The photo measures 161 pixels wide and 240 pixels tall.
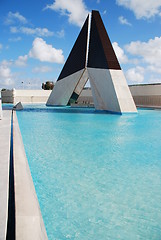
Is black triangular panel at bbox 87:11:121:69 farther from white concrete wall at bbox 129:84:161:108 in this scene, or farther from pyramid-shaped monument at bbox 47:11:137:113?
white concrete wall at bbox 129:84:161:108

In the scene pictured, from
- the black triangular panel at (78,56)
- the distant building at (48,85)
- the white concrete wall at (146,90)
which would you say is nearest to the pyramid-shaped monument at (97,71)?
the black triangular panel at (78,56)

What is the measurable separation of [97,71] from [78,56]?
3.97m

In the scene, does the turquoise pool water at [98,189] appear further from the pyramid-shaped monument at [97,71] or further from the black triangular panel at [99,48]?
the black triangular panel at [99,48]

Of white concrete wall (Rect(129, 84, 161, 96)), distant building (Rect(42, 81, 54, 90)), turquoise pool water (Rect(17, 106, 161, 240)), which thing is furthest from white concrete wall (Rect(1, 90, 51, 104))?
turquoise pool water (Rect(17, 106, 161, 240))

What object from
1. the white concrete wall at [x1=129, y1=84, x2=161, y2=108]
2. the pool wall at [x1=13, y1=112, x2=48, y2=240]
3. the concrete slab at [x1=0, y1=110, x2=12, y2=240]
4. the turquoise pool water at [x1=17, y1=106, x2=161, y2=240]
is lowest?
the turquoise pool water at [x1=17, y1=106, x2=161, y2=240]

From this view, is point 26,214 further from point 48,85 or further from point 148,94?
point 48,85

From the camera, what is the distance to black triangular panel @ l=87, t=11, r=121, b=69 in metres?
15.8

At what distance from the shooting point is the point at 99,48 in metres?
16.7

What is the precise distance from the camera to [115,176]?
11.9 ft

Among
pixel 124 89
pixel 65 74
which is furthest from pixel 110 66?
pixel 65 74

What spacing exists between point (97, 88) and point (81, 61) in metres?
3.52

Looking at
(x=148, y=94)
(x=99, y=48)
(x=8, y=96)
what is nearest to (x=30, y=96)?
(x=8, y=96)

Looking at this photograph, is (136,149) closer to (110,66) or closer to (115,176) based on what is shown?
(115,176)

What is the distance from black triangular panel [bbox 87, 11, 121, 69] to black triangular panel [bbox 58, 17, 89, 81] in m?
0.86
